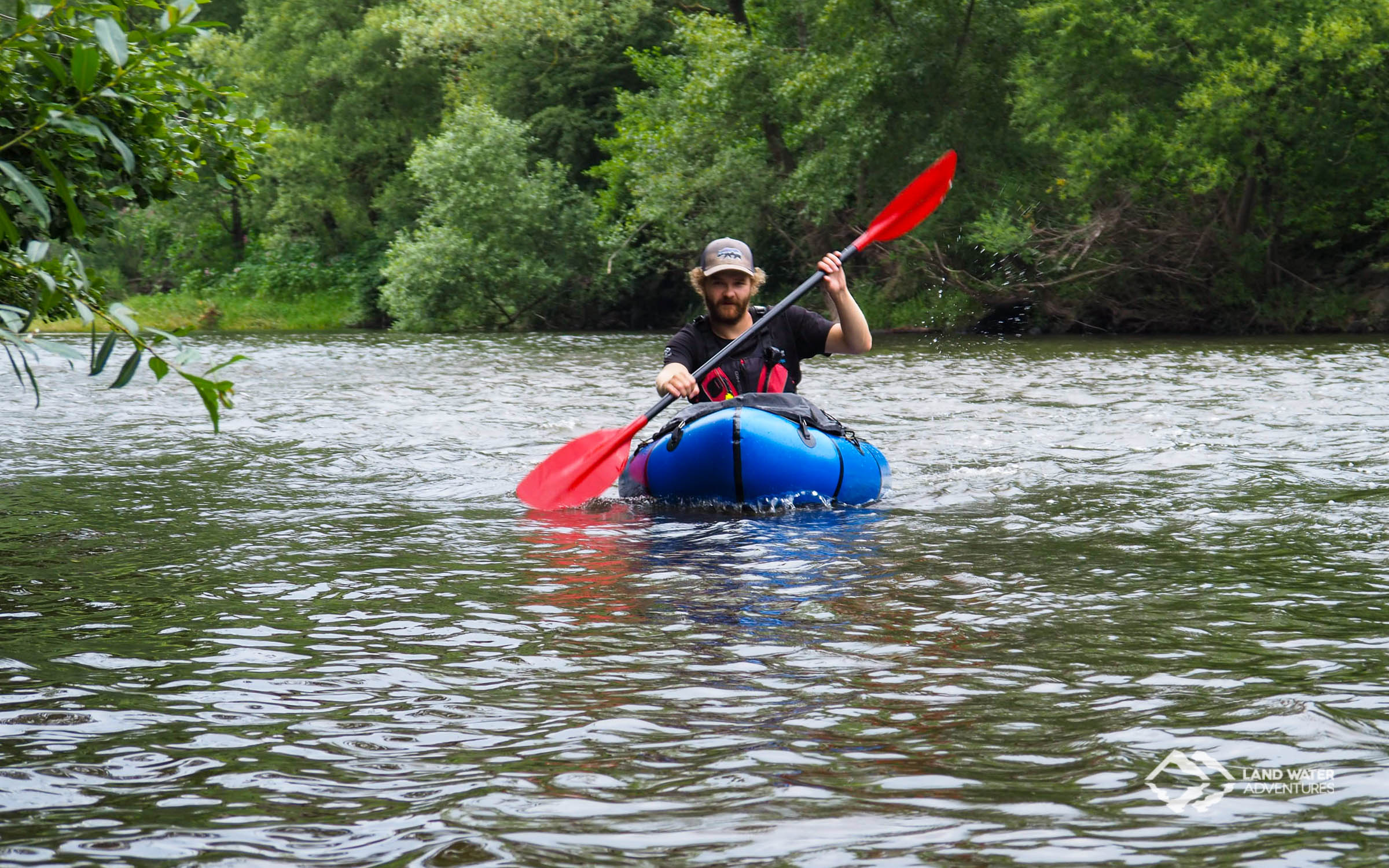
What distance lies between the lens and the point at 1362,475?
6809 mm

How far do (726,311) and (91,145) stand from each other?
3.19 metres

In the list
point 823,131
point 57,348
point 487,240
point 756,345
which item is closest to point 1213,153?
point 823,131

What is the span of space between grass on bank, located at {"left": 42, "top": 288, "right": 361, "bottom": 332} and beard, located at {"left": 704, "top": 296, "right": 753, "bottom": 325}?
79.8 feet

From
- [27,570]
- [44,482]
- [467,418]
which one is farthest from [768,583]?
[467,418]

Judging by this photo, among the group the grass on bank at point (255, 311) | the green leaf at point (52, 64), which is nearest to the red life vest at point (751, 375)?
the green leaf at point (52, 64)

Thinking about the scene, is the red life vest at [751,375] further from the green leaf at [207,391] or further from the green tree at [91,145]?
the green leaf at [207,391]

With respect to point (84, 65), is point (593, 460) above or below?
below

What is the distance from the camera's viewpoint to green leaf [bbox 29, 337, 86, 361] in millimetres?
2494

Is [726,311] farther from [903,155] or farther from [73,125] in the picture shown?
[903,155]

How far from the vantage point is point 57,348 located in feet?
8.20

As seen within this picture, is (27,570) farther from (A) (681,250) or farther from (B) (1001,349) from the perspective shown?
(A) (681,250)

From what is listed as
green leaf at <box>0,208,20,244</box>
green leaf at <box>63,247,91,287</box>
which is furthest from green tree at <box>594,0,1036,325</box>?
green leaf at <box>0,208,20,244</box>

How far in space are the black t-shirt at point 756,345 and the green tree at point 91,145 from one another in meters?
2.19

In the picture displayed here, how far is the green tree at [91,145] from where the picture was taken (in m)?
2.72
